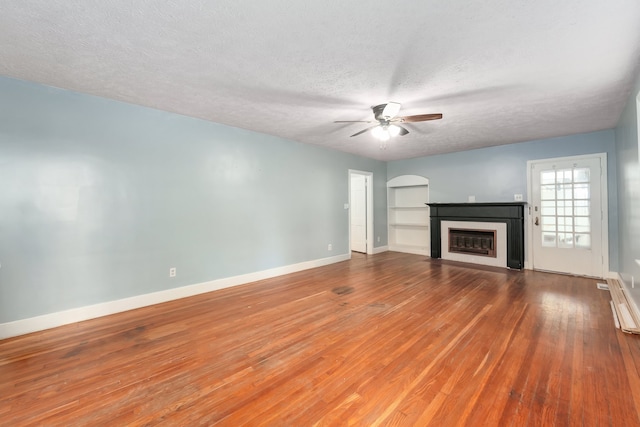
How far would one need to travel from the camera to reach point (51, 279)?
273cm

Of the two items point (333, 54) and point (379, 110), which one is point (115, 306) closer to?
point (333, 54)

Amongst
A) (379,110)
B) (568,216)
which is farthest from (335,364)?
(568,216)

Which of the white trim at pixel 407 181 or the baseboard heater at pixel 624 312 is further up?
the white trim at pixel 407 181

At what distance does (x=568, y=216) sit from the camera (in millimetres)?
4645

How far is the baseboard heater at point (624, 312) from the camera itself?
8.19 ft

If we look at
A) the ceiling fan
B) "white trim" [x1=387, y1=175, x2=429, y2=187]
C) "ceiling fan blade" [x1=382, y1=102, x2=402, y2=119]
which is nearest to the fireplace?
"white trim" [x1=387, y1=175, x2=429, y2=187]

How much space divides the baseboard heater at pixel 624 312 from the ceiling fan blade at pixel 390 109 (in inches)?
120

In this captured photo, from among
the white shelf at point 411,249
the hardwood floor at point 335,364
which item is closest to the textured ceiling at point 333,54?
the hardwood floor at point 335,364

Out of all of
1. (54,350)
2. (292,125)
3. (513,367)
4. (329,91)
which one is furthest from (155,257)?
(513,367)

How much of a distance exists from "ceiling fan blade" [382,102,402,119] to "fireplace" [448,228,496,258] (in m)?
3.90

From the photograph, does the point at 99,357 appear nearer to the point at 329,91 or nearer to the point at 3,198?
the point at 3,198

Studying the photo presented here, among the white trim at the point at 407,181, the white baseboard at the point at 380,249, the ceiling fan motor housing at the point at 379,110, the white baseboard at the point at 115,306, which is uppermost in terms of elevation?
the ceiling fan motor housing at the point at 379,110

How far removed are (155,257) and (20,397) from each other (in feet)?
5.86

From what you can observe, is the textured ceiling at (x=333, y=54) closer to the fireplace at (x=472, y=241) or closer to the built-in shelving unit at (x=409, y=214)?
the fireplace at (x=472, y=241)
